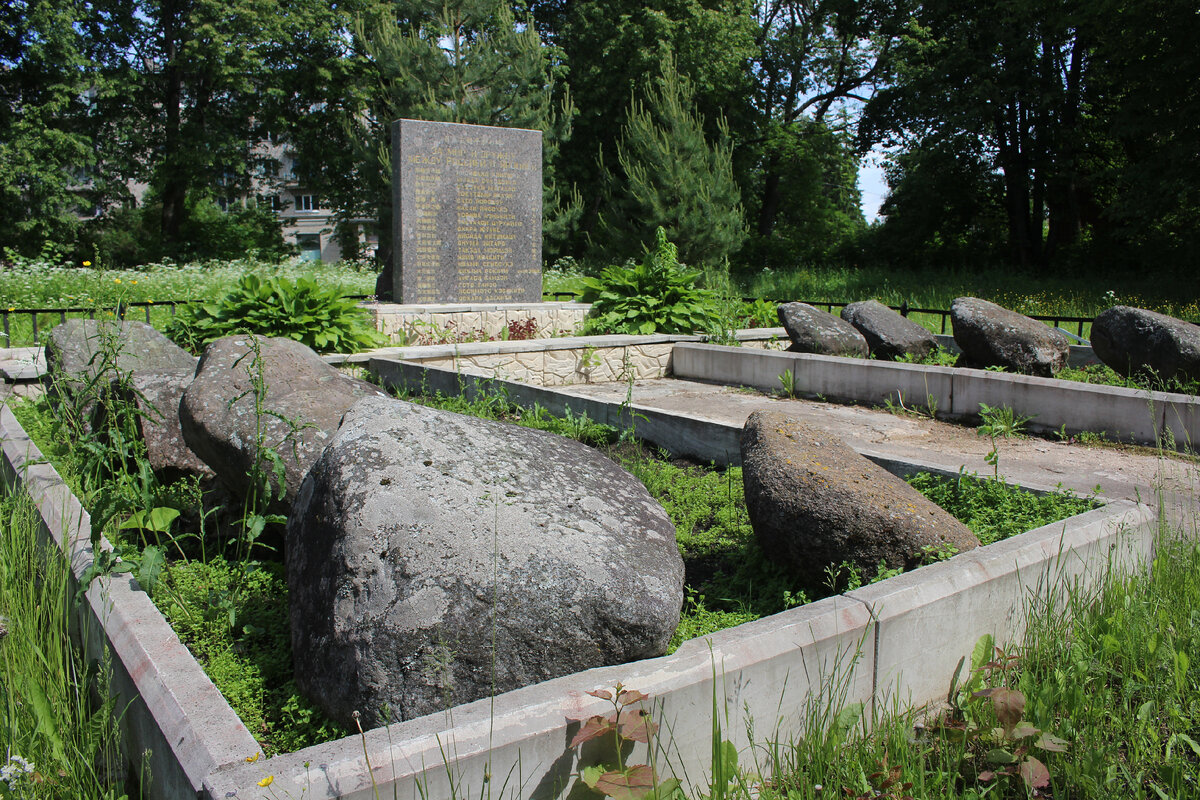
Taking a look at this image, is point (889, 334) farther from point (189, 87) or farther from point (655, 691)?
point (189, 87)

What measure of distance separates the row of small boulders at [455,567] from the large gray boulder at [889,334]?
757 cm

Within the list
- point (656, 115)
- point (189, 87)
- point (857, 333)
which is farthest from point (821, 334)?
point (189, 87)

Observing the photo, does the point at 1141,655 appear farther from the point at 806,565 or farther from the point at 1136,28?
the point at 1136,28

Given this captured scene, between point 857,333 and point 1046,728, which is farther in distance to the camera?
point 857,333

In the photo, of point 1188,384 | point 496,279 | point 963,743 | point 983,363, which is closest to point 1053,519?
point 963,743

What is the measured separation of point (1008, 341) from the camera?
8.52 metres

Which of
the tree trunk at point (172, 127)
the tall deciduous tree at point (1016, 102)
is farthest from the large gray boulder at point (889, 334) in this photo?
the tree trunk at point (172, 127)

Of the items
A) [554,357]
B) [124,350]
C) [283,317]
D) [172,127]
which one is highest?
[172,127]

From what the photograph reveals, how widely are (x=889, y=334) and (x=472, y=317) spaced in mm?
5208

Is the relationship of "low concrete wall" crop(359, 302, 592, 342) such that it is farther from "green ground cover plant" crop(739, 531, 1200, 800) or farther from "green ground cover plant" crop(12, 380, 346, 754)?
"green ground cover plant" crop(739, 531, 1200, 800)

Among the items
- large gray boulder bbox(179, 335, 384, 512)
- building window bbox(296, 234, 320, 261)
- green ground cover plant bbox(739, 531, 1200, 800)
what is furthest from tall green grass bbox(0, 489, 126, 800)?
building window bbox(296, 234, 320, 261)

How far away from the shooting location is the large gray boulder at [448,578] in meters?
2.37

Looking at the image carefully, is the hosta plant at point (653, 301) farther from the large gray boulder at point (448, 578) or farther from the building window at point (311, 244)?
the building window at point (311, 244)

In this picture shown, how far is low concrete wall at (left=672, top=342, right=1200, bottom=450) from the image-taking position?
607cm
